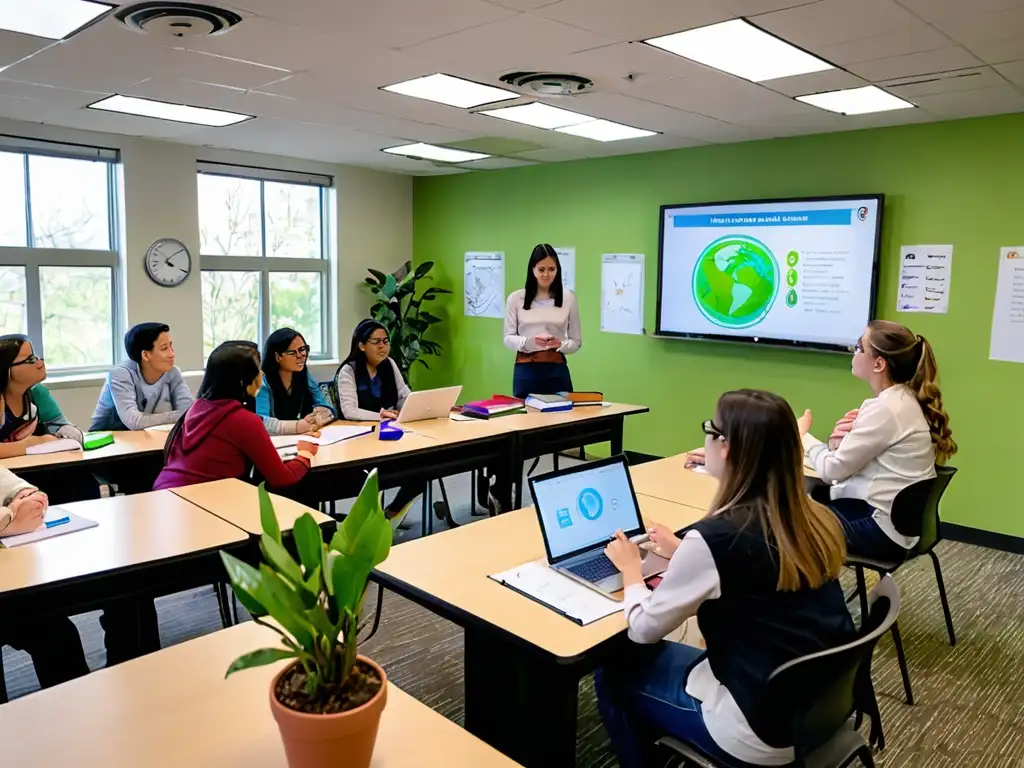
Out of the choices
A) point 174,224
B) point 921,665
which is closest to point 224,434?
point 921,665

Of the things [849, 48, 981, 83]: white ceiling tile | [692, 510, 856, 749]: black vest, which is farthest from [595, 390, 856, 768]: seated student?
[849, 48, 981, 83]: white ceiling tile

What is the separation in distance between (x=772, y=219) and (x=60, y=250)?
489cm

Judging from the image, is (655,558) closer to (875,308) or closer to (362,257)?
(875,308)

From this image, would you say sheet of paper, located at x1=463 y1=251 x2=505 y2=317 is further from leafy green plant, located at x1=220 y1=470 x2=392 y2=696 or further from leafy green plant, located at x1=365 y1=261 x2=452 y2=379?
leafy green plant, located at x1=220 y1=470 x2=392 y2=696

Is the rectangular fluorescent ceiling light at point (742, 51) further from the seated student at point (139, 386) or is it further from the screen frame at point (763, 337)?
the seated student at point (139, 386)

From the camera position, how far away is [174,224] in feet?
Answer: 19.0

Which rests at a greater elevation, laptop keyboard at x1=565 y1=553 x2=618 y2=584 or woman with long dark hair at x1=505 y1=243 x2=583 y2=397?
woman with long dark hair at x1=505 y1=243 x2=583 y2=397

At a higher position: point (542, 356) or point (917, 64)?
point (917, 64)

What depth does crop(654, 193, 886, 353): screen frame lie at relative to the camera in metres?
4.62

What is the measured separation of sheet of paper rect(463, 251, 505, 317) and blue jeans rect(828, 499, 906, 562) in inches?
171

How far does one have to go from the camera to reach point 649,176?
5750 mm

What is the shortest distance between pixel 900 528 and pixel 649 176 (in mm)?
3689

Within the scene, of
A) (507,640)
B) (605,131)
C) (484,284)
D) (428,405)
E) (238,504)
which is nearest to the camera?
(507,640)

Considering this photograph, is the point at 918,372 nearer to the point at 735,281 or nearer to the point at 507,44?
the point at 507,44
